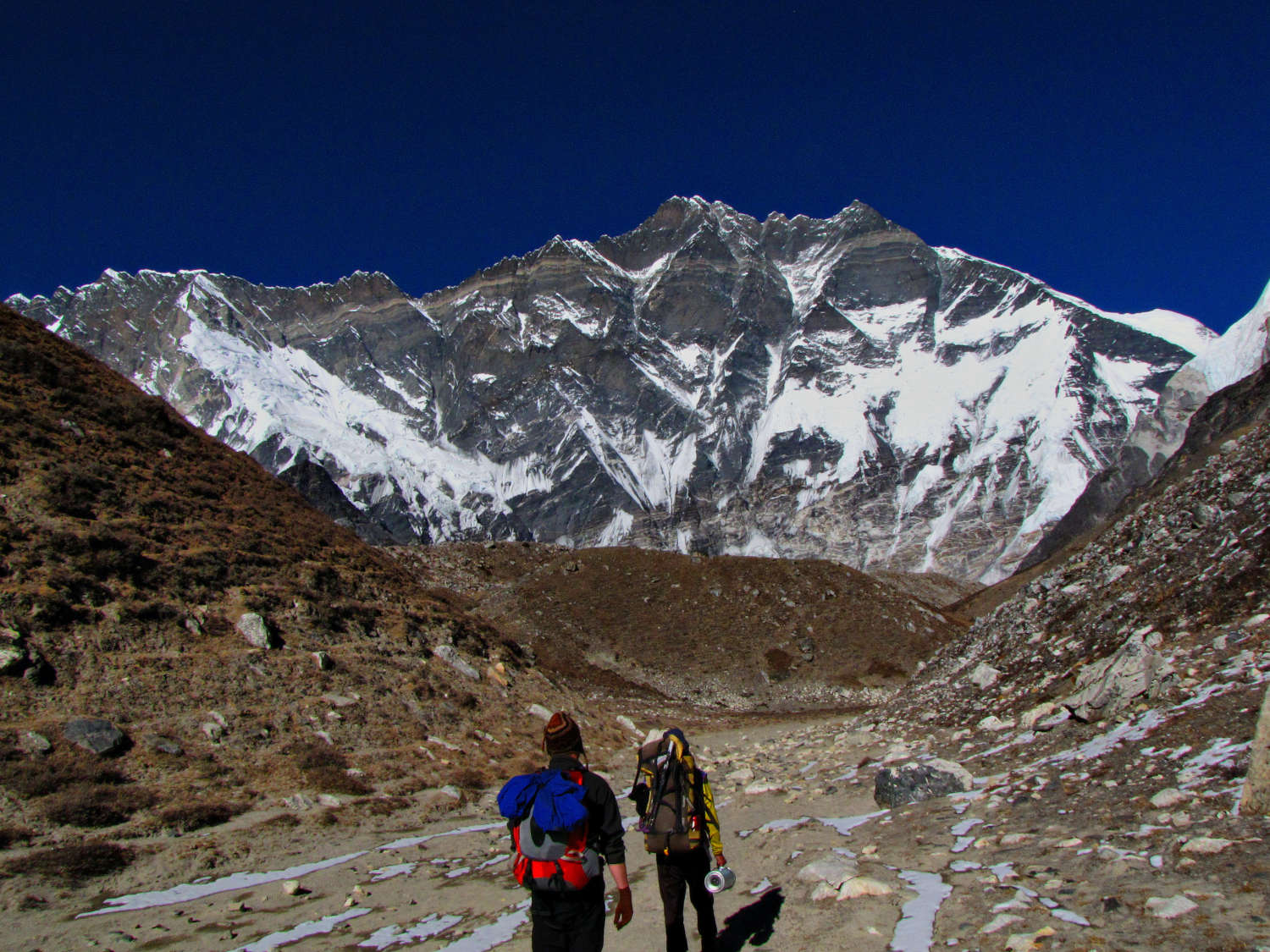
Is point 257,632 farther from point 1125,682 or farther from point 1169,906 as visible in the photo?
point 1169,906

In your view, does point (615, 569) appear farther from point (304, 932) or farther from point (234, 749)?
point (304, 932)

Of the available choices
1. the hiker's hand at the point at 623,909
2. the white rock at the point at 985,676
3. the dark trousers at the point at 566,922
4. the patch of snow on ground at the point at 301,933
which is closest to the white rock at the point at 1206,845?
the hiker's hand at the point at 623,909

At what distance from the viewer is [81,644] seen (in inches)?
607

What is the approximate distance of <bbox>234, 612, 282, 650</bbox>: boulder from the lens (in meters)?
18.4

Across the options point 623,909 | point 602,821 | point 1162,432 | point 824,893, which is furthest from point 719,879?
point 1162,432

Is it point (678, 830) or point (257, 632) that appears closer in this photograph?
point (678, 830)

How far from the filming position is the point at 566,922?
5816 mm

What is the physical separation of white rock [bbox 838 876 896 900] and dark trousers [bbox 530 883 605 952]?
3209mm

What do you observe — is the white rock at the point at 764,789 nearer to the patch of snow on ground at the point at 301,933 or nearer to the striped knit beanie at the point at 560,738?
the patch of snow on ground at the point at 301,933

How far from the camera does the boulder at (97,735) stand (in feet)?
43.2

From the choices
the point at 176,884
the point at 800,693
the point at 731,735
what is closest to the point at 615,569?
the point at 800,693

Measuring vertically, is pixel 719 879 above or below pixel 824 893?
above

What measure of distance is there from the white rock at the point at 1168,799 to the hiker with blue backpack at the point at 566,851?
18.8 ft

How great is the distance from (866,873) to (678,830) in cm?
269
